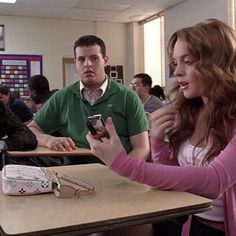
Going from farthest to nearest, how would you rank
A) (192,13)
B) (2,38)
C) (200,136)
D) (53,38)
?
(53,38)
(2,38)
(192,13)
(200,136)

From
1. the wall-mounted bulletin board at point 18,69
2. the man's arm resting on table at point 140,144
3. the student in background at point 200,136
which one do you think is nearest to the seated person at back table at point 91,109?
the man's arm resting on table at point 140,144

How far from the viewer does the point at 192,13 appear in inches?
244

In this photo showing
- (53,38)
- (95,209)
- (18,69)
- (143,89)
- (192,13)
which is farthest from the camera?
(53,38)

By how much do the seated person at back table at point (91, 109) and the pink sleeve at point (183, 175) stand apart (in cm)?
115

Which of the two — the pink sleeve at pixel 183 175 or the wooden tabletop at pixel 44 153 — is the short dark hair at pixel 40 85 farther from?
the pink sleeve at pixel 183 175

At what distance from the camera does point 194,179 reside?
1002 millimetres

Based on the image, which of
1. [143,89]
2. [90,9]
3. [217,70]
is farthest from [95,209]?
[90,9]

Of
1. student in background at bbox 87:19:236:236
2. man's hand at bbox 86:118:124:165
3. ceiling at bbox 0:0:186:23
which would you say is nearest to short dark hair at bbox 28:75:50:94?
student in background at bbox 87:19:236:236

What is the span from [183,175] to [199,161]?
0.19 m

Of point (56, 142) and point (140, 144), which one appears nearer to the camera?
point (56, 142)

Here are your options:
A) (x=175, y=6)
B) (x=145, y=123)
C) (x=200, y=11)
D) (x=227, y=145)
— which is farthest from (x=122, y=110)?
(x=175, y=6)

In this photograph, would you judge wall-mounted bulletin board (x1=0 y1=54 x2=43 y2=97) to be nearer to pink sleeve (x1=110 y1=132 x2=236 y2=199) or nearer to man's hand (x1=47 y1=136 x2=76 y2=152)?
man's hand (x1=47 y1=136 x2=76 y2=152)

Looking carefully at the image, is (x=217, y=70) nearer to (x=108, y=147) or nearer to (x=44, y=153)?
(x=108, y=147)

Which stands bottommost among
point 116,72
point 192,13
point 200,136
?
point 200,136
